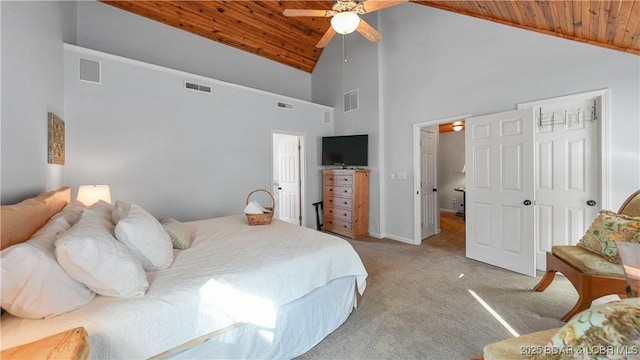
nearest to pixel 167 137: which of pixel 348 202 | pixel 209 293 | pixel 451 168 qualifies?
pixel 209 293

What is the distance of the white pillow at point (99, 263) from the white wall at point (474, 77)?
12.6 ft

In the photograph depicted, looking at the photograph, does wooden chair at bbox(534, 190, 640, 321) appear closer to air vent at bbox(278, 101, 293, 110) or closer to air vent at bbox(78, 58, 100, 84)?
air vent at bbox(278, 101, 293, 110)

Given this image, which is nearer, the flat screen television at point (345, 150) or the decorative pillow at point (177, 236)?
the decorative pillow at point (177, 236)

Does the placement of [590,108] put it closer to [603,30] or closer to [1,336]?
[603,30]

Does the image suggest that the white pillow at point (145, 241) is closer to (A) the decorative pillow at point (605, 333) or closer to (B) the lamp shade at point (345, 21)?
(A) the decorative pillow at point (605, 333)

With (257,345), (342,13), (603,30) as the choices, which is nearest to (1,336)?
(257,345)

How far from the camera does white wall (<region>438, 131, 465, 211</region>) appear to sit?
263 inches

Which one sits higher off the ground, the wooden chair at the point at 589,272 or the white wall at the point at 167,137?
the white wall at the point at 167,137

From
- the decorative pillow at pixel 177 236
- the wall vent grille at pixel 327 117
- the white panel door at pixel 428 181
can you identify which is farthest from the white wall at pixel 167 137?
the white panel door at pixel 428 181

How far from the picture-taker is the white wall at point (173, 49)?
3562mm

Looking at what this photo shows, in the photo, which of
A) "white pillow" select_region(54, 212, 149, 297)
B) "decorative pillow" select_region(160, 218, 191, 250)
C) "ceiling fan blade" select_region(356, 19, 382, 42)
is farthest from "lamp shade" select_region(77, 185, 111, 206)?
"ceiling fan blade" select_region(356, 19, 382, 42)

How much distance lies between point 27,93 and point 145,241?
1.34 m

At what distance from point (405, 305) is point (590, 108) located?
2.85 m

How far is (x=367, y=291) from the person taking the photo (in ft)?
8.29
